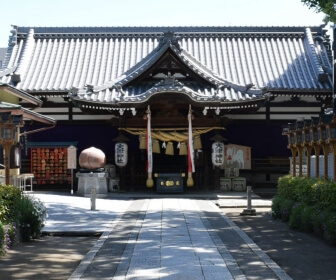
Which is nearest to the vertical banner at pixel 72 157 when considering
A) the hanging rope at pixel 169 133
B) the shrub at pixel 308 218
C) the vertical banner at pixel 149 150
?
the hanging rope at pixel 169 133

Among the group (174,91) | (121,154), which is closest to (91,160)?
(121,154)

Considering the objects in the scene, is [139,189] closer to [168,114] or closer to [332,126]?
[168,114]

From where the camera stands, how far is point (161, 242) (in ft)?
38.8

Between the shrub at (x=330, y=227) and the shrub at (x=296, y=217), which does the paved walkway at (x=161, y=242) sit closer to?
the shrub at (x=296, y=217)

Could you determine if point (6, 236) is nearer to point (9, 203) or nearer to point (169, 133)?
point (9, 203)

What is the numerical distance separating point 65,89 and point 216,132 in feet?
25.6

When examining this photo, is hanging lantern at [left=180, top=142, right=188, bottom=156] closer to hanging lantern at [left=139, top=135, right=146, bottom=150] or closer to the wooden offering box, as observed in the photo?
hanging lantern at [left=139, top=135, right=146, bottom=150]

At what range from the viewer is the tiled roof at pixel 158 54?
26.2 meters

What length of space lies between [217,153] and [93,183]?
5664 millimetres

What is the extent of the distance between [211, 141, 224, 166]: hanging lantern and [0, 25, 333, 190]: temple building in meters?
0.29

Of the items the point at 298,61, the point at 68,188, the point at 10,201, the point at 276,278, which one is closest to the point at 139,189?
the point at 68,188

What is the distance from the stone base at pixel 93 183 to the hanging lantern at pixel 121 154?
998mm

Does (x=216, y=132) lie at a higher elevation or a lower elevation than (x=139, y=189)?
higher

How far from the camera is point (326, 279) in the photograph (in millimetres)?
8625
